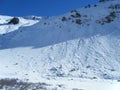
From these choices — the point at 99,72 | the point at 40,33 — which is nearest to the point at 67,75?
the point at 99,72

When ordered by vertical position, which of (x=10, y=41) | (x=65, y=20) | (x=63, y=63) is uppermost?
(x=65, y=20)

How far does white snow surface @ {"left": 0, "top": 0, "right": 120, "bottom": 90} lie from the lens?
2159 cm

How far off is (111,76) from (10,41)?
526 inches

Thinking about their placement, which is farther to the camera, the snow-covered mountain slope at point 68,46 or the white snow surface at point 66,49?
the snow-covered mountain slope at point 68,46

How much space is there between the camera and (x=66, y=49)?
26.1 metres

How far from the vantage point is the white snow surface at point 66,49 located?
2159 cm

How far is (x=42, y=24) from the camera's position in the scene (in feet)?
109

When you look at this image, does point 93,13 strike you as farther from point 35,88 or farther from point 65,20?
point 35,88

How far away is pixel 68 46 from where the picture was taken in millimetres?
26703

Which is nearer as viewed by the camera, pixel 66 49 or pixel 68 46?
pixel 66 49

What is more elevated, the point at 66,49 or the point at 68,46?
the point at 68,46

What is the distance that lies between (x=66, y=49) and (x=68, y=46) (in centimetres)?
64

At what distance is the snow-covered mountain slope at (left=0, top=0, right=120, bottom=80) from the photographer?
71.9ft

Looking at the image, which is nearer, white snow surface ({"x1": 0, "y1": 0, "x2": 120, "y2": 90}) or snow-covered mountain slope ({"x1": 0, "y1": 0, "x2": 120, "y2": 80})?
white snow surface ({"x1": 0, "y1": 0, "x2": 120, "y2": 90})
